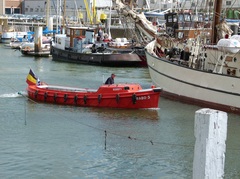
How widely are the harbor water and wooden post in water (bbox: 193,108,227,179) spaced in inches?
384

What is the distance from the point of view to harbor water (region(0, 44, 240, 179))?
16.8 metres

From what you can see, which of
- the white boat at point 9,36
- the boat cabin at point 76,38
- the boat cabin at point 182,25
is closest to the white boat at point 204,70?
the boat cabin at point 182,25

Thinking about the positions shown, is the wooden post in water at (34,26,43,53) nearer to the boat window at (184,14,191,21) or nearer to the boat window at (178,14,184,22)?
the boat window at (184,14,191,21)

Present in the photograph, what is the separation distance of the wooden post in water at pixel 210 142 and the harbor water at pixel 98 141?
32.0ft

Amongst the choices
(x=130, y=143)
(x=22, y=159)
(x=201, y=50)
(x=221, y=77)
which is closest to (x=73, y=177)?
(x=22, y=159)

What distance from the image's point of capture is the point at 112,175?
16.2 m

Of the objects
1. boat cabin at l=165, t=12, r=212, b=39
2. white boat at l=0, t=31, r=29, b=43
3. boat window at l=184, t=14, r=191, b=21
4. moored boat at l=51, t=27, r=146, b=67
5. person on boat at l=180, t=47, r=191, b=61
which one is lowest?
white boat at l=0, t=31, r=29, b=43

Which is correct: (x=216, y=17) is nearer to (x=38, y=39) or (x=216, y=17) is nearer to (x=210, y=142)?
(x=210, y=142)

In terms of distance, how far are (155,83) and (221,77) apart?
29.8ft

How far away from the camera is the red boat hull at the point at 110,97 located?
27359mm

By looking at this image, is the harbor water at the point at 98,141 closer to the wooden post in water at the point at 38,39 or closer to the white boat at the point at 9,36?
the wooden post in water at the point at 38,39

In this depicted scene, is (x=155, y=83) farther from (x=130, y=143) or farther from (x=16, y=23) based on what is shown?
(x=16, y=23)

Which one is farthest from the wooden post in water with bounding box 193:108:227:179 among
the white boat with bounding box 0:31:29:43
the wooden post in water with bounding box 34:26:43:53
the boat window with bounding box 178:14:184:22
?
the white boat with bounding box 0:31:29:43

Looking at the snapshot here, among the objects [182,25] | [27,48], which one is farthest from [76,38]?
[182,25]
